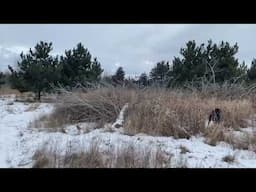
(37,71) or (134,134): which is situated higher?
(37,71)

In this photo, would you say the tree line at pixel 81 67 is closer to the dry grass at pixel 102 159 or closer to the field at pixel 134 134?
the field at pixel 134 134

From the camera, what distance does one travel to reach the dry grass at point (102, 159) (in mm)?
3145

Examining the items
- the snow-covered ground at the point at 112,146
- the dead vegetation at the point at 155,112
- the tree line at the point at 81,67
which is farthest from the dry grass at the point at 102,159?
the tree line at the point at 81,67

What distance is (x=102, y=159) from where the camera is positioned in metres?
3.36

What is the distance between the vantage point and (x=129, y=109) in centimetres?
624

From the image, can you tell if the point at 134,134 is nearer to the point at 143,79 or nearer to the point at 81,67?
the point at 143,79

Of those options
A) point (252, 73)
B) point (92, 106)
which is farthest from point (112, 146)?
point (252, 73)

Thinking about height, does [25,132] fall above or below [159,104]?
below

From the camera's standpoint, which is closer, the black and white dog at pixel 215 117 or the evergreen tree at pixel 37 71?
the black and white dog at pixel 215 117

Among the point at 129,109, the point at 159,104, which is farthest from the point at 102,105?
the point at 159,104

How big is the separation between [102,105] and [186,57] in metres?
8.54

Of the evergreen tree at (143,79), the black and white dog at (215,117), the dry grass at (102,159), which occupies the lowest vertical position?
the dry grass at (102,159)
